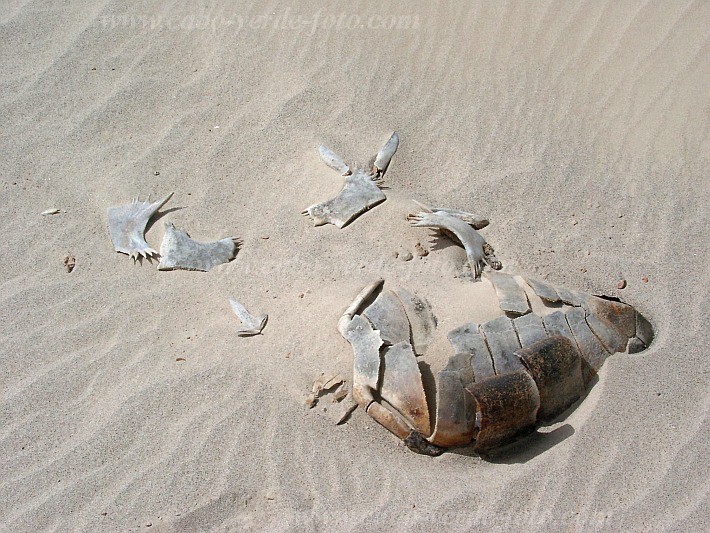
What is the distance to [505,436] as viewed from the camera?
292 cm

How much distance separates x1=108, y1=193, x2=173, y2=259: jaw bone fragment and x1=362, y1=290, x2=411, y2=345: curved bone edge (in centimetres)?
139

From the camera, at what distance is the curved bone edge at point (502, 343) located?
118 inches

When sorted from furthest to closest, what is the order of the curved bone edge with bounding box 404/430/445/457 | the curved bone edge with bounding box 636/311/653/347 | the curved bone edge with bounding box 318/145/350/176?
the curved bone edge with bounding box 318/145/350/176 < the curved bone edge with bounding box 636/311/653/347 < the curved bone edge with bounding box 404/430/445/457

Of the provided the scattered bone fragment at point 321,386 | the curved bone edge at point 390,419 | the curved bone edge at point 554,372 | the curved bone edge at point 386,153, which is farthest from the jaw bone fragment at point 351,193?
the curved bone edge at point 554,372

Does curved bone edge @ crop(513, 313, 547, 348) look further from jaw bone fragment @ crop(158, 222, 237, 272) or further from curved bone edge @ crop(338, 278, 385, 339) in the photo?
jaw bone fragment @ crop(158, 222, 237, 272)

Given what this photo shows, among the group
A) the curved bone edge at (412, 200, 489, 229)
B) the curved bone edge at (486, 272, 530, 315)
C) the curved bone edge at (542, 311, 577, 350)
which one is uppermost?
the curved bone edge at (542, 311, 577, 350)

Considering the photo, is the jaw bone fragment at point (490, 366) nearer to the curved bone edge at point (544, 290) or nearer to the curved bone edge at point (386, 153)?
the curved bone edge at point (544, 290)

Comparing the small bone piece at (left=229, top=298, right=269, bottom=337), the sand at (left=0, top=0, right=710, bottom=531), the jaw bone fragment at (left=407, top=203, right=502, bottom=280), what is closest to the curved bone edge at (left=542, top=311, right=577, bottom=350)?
the sand at (left=0, top=0, right=710, bottom=531)

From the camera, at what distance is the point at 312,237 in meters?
3.92

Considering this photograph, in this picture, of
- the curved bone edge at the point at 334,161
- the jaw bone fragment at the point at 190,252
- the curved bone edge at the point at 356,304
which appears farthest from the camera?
the curved bone edge at the point at 334,161

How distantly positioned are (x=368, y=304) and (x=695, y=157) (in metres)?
2.57

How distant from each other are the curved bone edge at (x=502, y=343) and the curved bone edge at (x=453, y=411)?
212mm

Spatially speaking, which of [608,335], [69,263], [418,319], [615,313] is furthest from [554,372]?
[69,263]

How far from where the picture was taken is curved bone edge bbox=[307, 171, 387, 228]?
397 centimetres
